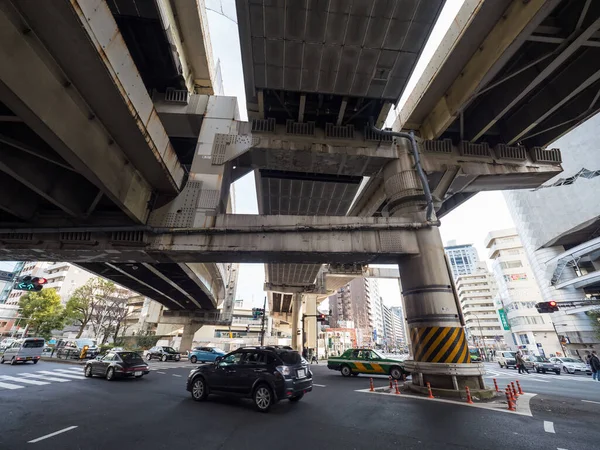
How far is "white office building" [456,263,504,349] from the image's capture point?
82562 millimetres

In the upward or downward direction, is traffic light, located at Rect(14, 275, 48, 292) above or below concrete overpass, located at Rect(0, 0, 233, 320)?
below

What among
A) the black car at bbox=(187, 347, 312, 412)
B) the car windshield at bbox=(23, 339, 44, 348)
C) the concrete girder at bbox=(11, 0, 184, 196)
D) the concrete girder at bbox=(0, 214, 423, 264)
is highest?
the concrete girder at bbox=(11, 0, 184, 196)

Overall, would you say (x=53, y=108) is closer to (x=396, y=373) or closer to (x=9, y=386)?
(x=9, y=386)

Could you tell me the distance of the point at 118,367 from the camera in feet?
44.4

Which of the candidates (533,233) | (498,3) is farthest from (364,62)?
(533,233)

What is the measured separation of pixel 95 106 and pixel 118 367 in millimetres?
13234

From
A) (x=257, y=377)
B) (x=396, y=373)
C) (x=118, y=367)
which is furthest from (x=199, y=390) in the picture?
(x=396, y=373)

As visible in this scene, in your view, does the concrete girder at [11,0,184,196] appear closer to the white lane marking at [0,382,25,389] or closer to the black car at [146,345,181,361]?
the white lane marking at [0,382,25,389]

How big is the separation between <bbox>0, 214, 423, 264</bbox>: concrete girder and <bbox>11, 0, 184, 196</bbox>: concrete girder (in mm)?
2901

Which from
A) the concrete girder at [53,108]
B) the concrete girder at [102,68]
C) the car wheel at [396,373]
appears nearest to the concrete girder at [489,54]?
the concrete girder at [102,68]

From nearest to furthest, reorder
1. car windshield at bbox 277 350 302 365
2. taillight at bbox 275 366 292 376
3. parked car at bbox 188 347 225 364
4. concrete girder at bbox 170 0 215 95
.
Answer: taillight at bbox 275 366 292 376
car windshield at bbox 277 350 302 365
concrete girder at bbox 170 0 215 95
parked car at bbox 188 347 225 364

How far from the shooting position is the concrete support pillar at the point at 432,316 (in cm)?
849

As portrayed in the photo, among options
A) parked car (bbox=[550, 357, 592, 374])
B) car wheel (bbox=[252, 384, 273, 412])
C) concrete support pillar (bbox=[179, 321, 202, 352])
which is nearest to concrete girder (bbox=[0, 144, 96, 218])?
car wheel (bbox=[252, 384, 273, 412])

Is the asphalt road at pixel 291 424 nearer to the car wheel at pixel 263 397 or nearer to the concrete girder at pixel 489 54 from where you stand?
the car wheel at pixel 263 397
